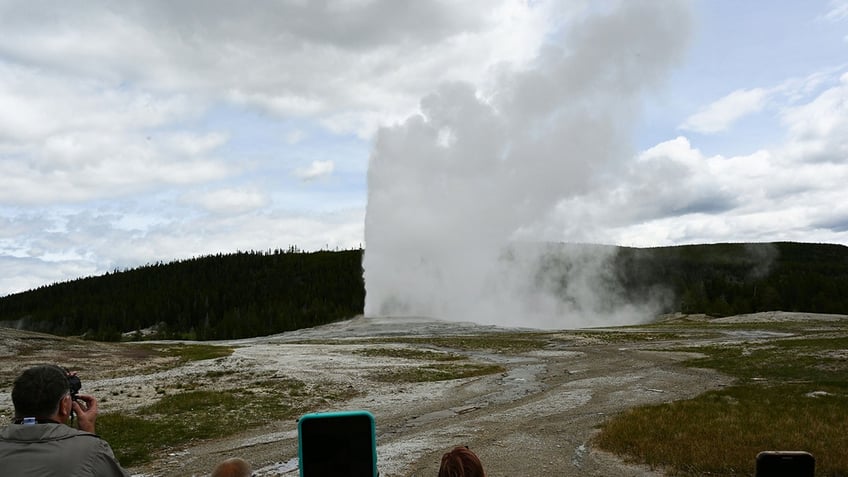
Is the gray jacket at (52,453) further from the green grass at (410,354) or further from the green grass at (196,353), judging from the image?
the green grass at (196,353)

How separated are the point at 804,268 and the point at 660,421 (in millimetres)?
180383

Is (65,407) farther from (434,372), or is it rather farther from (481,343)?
(481,343)

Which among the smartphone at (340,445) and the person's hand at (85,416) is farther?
the smartphone at (340,445)

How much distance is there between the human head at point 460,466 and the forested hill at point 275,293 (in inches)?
4004

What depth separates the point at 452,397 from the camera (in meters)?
22.7

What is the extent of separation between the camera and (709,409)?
1725 cm

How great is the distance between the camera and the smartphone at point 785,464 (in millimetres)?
5070

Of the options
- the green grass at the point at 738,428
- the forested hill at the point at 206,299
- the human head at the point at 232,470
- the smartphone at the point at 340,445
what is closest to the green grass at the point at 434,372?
the green grass at the point at 738,428

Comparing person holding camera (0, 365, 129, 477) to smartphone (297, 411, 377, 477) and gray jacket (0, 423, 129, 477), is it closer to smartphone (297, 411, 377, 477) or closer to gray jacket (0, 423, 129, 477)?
gray jacket (0, 423, 129, 477)

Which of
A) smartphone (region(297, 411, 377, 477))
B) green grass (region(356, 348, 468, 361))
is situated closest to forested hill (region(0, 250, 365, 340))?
green grass (region(356, 348, 468, 361))

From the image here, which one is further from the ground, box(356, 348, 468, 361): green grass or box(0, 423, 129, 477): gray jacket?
box(0, 423, 129, 477): gray jacket

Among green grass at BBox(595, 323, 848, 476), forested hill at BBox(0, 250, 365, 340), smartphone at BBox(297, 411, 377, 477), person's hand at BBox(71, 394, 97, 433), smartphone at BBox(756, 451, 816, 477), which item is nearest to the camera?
person's hand at BBox(71, 394, 97, 433)

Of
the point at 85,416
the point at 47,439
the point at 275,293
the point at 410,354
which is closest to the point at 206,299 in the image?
the point at 275,293

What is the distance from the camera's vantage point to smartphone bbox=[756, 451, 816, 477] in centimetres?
507
